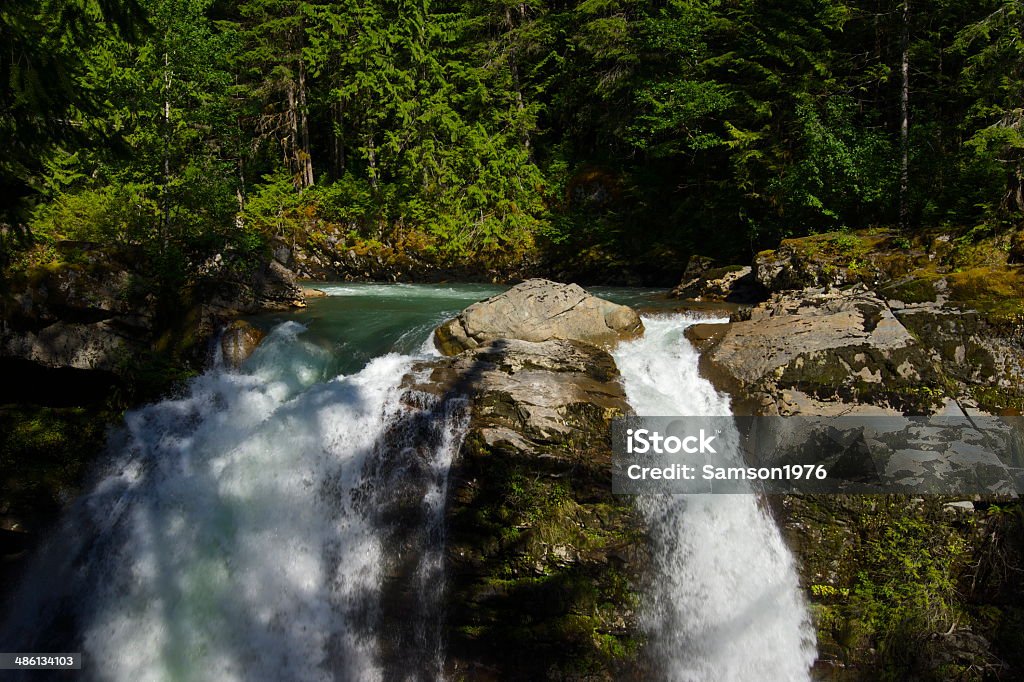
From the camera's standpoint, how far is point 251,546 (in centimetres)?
Result: 638

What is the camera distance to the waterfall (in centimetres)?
592

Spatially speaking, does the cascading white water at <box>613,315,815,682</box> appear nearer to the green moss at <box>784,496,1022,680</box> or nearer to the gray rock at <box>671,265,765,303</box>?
the green moss at <box>784,496,1022,680</box>

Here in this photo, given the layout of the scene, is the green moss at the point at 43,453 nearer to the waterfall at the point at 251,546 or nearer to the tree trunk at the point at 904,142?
the waterfall at the point at 251,546

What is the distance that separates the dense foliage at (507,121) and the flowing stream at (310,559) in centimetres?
331

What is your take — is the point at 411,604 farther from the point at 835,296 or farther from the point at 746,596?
the point at 835,296

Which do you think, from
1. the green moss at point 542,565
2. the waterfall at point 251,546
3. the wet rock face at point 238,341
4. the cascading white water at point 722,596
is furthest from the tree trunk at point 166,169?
the cascading white water at point 722,596

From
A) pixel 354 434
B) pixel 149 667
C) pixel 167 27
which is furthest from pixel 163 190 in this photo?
pixel 149 667

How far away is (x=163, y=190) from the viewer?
10234mm

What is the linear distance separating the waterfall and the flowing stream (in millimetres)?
18

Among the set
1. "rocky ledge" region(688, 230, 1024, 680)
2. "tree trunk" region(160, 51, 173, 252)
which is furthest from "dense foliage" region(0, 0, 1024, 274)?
"rocky ledge" region(688, 230, 1024, 680)

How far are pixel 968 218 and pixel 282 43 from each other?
22.2 m

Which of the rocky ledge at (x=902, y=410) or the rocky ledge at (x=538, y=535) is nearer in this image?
the rocky ledge at (x=902, y=410)

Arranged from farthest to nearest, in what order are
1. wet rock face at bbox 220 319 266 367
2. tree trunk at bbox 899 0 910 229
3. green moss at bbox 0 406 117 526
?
tree trunk at bbox 899 0 910 229
wet rock face at bbox 220 319 266 367
green moss at bbox 0 406 117 526

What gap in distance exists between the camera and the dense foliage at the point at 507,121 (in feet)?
29.1
